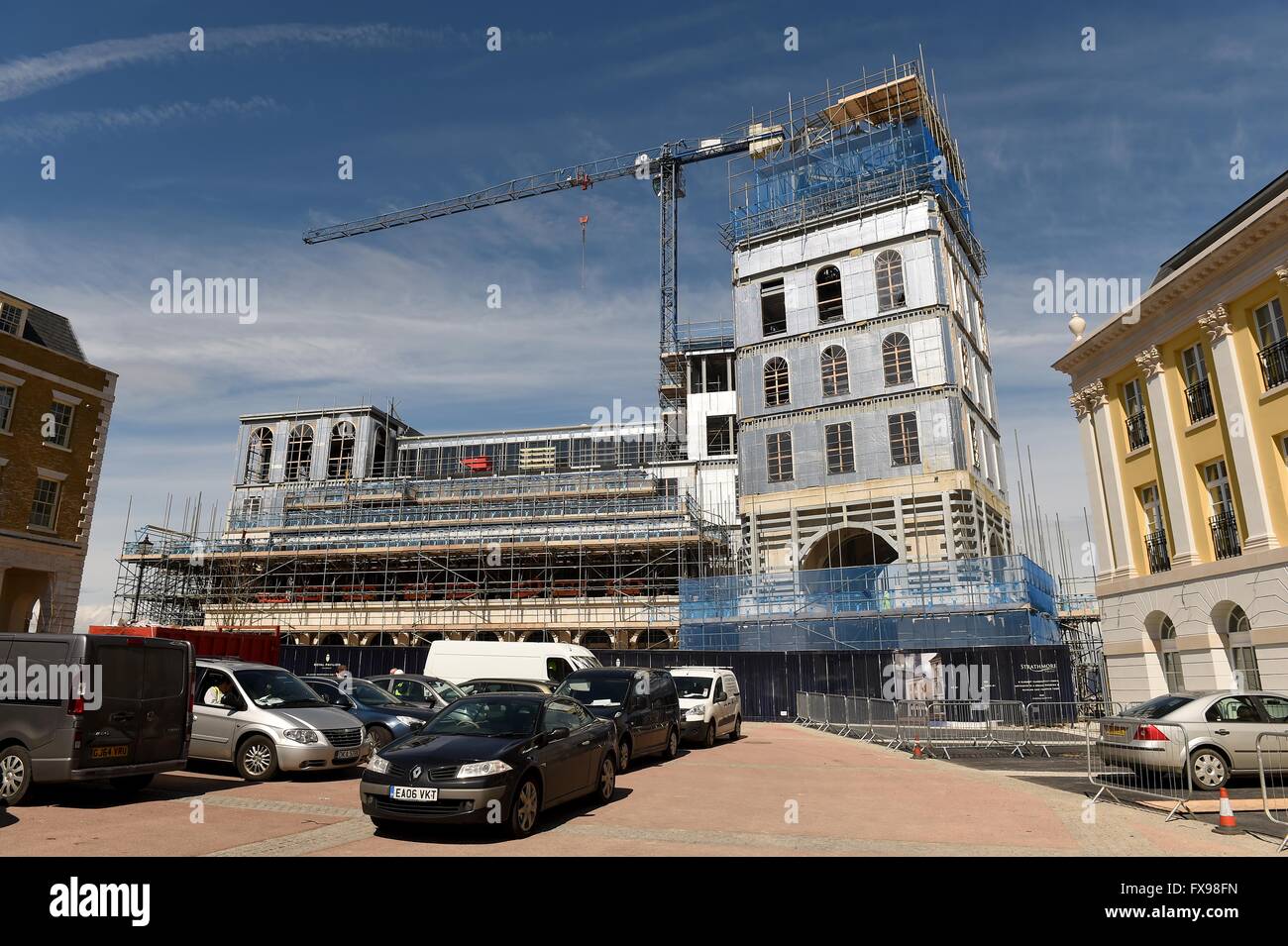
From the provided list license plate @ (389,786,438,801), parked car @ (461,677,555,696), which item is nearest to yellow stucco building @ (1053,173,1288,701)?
parked car @ (461,677,555,696)

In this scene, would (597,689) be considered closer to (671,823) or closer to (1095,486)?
(671,823)

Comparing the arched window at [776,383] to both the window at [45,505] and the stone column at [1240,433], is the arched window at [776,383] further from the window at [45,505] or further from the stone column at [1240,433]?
the window at [45,505]

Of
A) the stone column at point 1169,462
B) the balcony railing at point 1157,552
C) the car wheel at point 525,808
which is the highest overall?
the stone column at point 1169,462

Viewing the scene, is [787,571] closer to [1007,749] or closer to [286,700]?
[1007,749]

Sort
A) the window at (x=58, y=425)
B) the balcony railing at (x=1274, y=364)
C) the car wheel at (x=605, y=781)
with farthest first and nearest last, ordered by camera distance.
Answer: the window at (x=58, y=425) → the balcony railing at (x=1274, y=364) → the car wheel at (x=605, y=781)

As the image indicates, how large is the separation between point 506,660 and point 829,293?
2688 cm

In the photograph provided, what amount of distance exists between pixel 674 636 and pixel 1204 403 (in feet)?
86.1

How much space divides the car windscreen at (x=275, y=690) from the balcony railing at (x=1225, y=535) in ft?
70.4

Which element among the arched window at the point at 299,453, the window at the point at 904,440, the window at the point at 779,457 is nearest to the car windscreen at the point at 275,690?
the window at the point at 779,457

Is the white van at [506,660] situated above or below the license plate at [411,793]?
above

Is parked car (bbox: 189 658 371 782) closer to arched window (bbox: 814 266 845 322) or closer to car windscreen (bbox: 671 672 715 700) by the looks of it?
car windscreen (bbox: 671 672 715 700)

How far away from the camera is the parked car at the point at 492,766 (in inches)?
298

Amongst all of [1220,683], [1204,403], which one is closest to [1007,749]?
[1220,683]

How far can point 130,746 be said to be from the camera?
9336 mm
